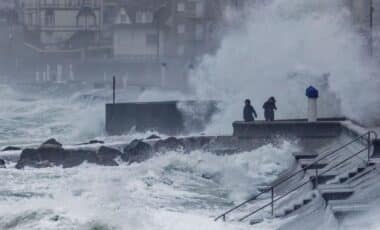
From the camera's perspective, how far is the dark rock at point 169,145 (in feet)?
65.7

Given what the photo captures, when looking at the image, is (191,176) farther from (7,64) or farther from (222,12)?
(7,64)

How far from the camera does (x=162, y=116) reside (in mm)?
25156

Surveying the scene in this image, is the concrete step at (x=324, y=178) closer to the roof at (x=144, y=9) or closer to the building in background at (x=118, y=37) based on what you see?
the building in background at (x=118, y=37)

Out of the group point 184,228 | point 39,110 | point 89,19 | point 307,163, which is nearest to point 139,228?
point 184,228

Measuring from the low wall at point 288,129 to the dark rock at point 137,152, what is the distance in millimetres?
1979

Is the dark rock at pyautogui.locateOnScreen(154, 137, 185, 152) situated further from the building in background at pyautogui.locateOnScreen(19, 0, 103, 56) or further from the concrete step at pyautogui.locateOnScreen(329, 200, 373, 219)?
the building in background at pyautogui.locateOnScreen(19, 0, 103, 56)

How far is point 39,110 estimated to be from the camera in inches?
1752

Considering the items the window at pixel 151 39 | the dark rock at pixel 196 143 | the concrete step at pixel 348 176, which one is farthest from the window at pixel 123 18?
the concrete step at pixel 348 176

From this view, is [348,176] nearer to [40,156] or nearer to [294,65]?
[40,156]

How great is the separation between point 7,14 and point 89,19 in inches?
354

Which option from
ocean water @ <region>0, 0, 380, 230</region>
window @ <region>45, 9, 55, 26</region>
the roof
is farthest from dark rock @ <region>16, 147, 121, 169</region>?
window @ <region>45, 9, 55, 26</region>

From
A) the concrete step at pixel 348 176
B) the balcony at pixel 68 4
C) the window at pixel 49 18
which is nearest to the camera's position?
the concrete step at pixel 348 176

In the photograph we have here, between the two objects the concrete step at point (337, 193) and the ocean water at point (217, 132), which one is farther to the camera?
the ocean water at point (217, 132)

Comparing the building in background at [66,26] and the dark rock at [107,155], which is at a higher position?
the building in background at [66,26]
